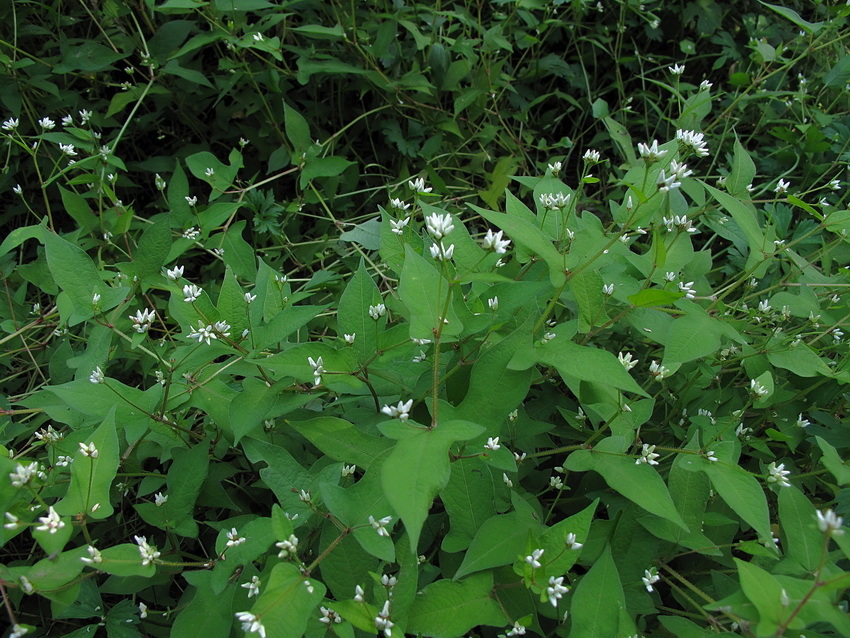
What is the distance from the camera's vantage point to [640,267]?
1684mm

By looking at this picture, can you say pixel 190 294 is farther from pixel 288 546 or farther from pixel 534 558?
pixel 534 558

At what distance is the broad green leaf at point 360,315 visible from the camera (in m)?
1.55

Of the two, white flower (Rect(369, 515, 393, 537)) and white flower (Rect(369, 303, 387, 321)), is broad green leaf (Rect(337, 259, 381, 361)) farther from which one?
white flower (Rect(369, 515, 393, 537))

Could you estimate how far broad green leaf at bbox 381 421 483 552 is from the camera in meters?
1.07

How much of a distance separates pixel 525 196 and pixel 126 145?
7.28ft

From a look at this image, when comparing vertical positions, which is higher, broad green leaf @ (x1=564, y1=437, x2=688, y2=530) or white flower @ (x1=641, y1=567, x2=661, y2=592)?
broad green leaf @ (x1=564, y1=437, x2=688, y2=530)

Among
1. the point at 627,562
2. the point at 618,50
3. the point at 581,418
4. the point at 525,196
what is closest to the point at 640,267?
the point at 581,418

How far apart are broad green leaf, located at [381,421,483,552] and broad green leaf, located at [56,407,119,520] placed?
693 mm

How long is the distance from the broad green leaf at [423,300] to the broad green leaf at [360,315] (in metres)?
0.20

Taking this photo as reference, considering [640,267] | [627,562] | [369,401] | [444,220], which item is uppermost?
[444,220]

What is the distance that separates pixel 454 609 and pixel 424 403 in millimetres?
539

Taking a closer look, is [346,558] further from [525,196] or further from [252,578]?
[525,196]

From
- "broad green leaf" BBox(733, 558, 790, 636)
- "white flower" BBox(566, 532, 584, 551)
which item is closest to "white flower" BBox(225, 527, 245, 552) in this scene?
"white flower" BBox(566, 532, 584, 551)

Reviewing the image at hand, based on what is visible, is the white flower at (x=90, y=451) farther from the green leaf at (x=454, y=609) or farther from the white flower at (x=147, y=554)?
the green leaf at (x=454, y=609)
